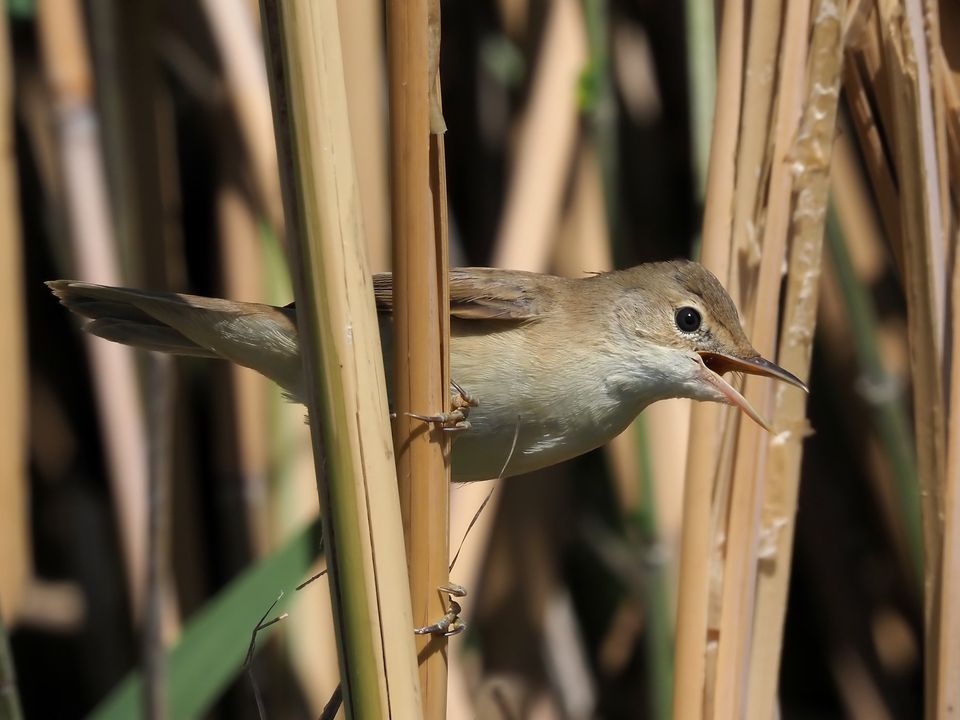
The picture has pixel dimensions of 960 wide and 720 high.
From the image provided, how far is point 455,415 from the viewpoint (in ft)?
3.49

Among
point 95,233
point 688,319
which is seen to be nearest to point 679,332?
point 688,319

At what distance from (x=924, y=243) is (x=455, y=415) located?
53 cm

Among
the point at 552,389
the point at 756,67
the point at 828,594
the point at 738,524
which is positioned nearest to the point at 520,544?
the point at 828,594

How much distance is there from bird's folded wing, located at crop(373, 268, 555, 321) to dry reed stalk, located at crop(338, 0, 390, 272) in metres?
0.39

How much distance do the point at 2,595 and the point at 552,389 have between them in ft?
4.00

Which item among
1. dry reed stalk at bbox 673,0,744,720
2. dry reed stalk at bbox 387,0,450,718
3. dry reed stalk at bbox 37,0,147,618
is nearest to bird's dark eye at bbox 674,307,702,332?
dry reed stalk at bbox 673,0,744,720

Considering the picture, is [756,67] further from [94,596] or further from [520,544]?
[94,596]

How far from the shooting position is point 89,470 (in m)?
2.71

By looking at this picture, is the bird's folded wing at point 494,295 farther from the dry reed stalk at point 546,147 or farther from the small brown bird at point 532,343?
the dry reed stalk at point 546,147

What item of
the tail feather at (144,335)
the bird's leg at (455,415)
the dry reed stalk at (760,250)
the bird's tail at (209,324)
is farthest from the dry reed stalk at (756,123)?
the tail feather at (144,335)

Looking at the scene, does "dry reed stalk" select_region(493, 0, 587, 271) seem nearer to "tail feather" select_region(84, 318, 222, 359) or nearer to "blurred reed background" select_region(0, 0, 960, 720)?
"blurred reed background" select_region(0, 0, 960, 720)

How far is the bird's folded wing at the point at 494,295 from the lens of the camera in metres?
1.50

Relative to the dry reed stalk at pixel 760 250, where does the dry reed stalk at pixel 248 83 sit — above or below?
above

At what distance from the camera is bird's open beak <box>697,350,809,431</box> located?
122 centimetres
